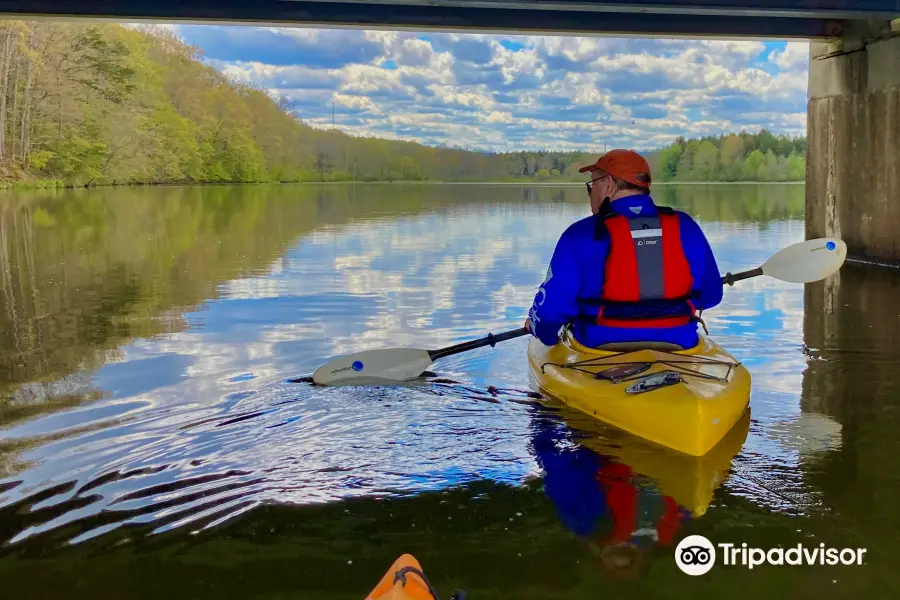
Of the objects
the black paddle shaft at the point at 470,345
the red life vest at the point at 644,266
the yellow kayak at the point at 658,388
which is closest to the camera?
the yellow kayak at the point at 658,388

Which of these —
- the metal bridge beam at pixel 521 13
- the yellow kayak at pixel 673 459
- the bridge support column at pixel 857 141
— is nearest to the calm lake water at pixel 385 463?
the yellow kayak at pixel 673 459

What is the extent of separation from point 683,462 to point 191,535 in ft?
7.95

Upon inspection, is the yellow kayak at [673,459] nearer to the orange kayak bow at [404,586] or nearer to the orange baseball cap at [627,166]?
the orange baseball cap at [627,166]

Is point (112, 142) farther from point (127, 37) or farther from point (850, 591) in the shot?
point (850, 591)

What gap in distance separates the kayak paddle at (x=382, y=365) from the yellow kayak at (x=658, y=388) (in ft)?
2.90

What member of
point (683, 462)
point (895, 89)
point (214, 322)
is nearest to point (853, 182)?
point (895, 89)

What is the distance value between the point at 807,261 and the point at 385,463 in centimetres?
454

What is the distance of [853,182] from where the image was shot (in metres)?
14.7

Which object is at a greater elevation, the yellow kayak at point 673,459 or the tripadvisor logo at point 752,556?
the yellow kayak at point 673,459

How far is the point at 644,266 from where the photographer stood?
5.36 metres

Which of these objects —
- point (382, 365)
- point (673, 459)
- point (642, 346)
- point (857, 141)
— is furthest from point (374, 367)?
point (857, 141)

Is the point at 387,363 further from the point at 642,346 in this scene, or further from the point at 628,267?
the point at 628,267

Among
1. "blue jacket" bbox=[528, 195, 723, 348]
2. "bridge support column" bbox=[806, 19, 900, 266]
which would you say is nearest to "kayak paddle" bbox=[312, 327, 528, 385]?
"blue jacket" bbox=[528, 195, 723, 348]

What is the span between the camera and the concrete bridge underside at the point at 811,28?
12.4 m
